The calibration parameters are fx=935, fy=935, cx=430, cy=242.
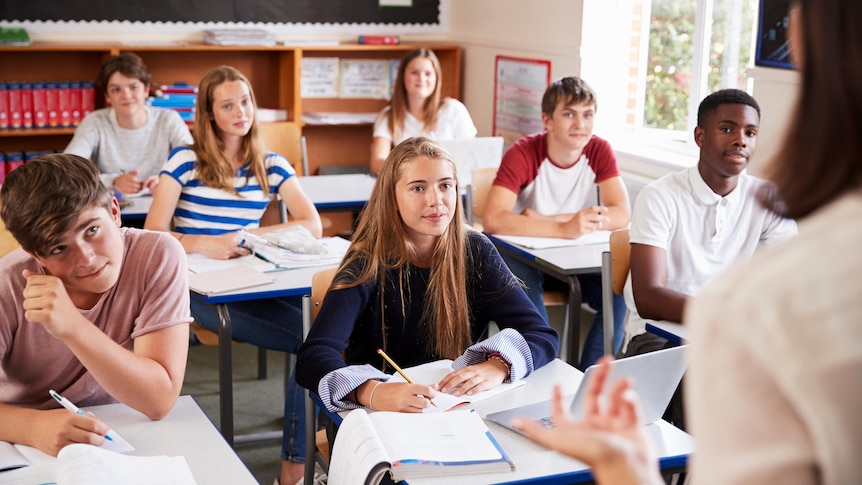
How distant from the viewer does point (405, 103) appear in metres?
4.94

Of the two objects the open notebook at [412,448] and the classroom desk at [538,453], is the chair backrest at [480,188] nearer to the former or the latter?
the classroom desk at [538,453]

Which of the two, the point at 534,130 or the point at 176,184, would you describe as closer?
the point at 176,184

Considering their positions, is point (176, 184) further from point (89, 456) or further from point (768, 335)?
point (768, 335)

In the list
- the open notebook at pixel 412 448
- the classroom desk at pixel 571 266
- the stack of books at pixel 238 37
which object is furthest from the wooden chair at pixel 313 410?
the stack of books at pixel 238 37

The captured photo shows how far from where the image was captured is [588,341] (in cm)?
343

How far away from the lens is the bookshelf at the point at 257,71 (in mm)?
5145

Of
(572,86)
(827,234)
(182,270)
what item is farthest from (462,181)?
(827,234)

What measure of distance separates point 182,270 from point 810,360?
145cm

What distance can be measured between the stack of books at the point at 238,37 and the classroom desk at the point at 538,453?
3.79 metres

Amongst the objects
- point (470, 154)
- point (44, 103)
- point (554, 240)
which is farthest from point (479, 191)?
point (44, 103)

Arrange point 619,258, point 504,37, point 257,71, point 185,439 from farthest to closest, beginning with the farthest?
point 257,71 → point 504,37 → point 619,258 → point 185,439

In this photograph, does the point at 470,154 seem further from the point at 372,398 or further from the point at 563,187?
the point at 372,398

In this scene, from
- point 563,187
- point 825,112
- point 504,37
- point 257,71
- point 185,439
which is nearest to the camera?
point 825,112

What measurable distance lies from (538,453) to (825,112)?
1122mm
